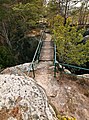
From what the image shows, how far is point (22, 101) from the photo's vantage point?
2352mm

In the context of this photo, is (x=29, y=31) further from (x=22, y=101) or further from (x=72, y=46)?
(x=22, y=101)

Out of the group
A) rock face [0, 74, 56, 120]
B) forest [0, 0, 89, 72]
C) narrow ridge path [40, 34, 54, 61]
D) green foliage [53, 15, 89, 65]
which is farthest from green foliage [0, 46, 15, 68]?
rock face [0, 74, 56, 120]

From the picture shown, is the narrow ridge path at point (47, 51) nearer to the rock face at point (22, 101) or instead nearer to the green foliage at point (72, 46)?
the green foliage at point (72, 46)

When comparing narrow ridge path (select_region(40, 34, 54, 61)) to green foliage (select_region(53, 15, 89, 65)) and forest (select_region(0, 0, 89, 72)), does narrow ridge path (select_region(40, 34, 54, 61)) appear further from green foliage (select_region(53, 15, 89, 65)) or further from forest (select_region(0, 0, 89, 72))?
green foliage (select_region(53, 15, 89, 65))

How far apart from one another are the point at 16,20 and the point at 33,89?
35.1 ft

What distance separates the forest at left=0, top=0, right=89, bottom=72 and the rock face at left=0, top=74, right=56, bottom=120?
171 inches

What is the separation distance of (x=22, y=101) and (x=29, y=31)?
12564mm

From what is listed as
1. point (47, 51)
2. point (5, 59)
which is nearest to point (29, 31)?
point (47, 51)

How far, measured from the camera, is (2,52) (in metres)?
10.2

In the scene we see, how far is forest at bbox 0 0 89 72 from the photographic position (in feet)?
22.6

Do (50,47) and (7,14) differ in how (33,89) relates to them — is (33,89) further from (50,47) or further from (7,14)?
(7,14)

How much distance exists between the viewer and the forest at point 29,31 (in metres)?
6.88

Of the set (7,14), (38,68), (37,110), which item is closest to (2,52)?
(7,14)

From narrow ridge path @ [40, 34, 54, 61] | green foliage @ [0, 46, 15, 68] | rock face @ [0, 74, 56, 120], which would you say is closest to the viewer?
rock face @ [0, 74, 56, 120]
